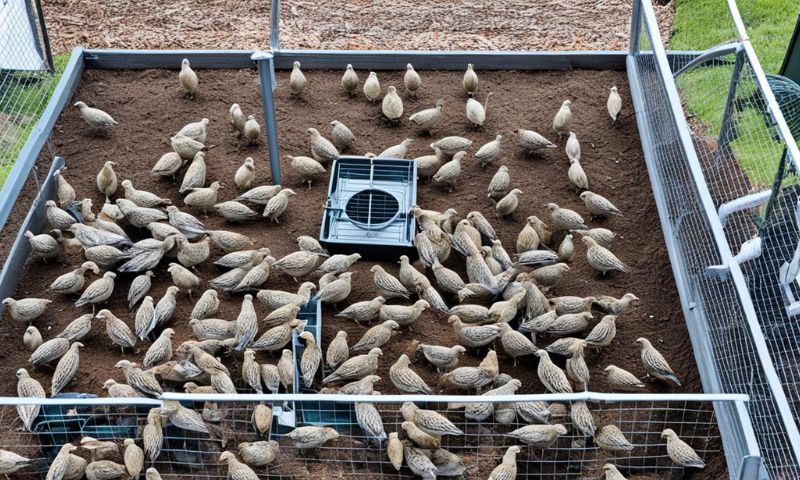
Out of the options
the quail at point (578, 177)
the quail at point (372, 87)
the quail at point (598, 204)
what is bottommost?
the quail at point (598, 204)

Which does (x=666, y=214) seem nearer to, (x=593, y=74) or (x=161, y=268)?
Result: (x=593, y=74)

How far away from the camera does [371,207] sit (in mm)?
9594

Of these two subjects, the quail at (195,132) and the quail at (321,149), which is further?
the quail at (195,132)

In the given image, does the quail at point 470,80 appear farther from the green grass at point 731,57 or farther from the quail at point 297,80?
the green grass at point 731,57

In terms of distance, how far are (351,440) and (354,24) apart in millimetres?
7702


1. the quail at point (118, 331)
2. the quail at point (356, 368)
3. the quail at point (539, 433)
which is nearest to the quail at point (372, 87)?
the quail at point (356, 368)

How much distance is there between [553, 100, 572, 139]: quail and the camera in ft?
34.1

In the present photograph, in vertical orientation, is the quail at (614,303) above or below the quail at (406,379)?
above

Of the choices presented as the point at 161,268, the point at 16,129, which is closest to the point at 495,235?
the point at 161,268

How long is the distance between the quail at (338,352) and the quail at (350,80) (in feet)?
13.0

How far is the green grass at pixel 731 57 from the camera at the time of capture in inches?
381

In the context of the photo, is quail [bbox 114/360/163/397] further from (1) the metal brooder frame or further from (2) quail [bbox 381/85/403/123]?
(2) quail [bbox 381/85/403/123]

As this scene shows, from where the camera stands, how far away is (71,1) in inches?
557

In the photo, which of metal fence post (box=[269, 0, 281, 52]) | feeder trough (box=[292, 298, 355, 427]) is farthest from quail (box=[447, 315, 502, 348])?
metal fence post (box=[269, 0, 281, 52])
